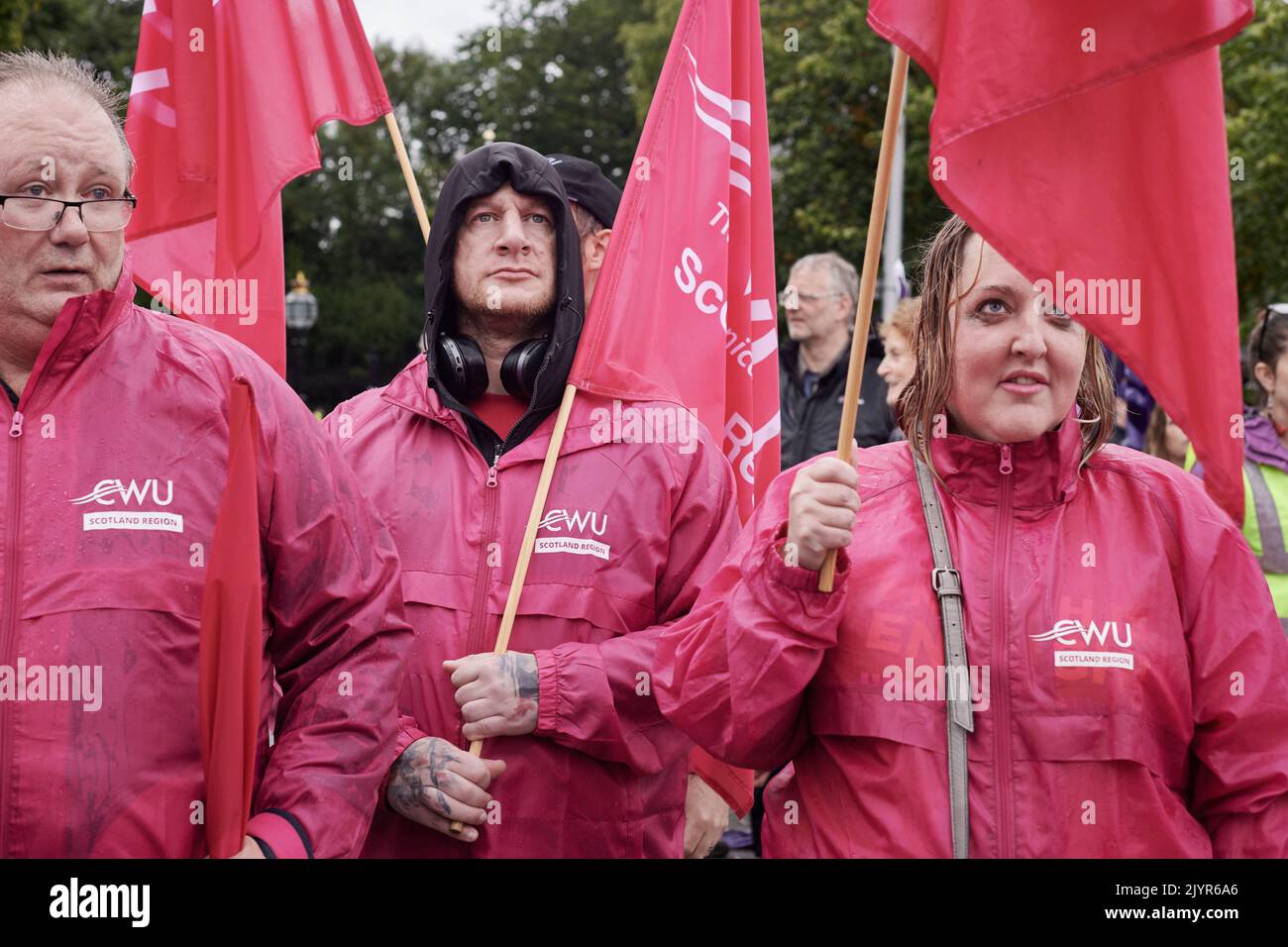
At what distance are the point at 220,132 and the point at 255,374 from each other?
163 centimetres

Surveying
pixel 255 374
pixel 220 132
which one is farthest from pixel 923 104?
pixel 255 374

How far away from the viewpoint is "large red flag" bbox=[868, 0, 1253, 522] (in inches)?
110

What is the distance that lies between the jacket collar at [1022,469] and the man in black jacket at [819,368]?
419cm

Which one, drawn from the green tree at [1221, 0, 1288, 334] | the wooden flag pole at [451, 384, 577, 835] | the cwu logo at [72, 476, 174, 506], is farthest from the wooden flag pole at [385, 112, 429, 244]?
the green tree at [1221, 0, 1288, 334]

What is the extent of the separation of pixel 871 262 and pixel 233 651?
1.34 m

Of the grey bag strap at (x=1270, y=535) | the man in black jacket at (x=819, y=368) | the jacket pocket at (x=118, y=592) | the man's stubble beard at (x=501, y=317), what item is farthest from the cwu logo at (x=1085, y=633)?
the man in black jacket at (x=819, y=368)

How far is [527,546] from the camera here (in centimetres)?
362

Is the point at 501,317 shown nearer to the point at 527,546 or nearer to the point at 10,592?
the point at 527,546

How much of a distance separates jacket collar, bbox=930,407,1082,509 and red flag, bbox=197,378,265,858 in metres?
1.33

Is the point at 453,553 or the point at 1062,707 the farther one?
the point at 453,553

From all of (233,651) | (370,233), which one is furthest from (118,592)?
(370,233)

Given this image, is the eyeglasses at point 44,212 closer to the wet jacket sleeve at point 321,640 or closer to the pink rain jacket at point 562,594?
the wet jacket sleeve at point 321,640
